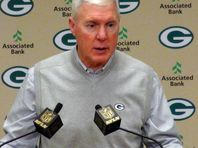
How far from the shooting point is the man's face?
4.74ft

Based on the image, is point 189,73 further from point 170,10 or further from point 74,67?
point 74,67

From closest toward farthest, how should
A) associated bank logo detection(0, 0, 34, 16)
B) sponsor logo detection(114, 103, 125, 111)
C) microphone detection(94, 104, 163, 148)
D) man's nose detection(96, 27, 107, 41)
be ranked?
microphone detection(94, 104, 163, 148) < man's nose detection(96, 27, 107, 41) < sponsor logo detection(114, 103, 125, 111) < associated bank logo detection(0, 0, 34, 16)

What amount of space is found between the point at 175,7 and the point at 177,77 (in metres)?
0.39

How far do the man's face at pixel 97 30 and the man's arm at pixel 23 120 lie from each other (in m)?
0.24

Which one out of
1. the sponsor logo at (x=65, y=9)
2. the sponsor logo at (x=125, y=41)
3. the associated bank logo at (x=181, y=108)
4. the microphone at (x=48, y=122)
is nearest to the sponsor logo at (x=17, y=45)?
the sponsor logo at (x=65, y=9)

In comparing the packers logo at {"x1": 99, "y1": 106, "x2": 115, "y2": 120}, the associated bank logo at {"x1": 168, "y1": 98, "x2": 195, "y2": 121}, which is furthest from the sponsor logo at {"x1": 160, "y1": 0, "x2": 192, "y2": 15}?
the packers logo at {"x1": 99, "y1": 106, "x2": 115, "y2": 120}

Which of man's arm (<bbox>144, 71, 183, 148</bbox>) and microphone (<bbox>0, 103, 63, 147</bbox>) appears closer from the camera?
microphone (<bbox>0, 103, 63, 147</bbox>)

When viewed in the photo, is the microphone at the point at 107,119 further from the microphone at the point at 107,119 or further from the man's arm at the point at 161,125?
the man's arm at the point at 161,125

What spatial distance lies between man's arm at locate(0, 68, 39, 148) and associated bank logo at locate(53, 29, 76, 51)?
1122mm

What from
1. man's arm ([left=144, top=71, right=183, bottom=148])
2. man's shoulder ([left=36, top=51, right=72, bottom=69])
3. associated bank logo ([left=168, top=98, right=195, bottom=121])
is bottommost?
associated bank logo ([left=168, top=98, right=195, bottom=121])

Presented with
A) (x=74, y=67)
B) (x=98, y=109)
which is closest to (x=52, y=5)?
(x=74, y=67)

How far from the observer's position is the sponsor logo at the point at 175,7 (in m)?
2.65

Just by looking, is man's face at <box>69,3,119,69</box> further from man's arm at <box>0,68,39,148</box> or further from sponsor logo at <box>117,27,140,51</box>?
sponsor logo at <box>117,27,140,51</box>

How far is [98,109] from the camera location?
127 centimetres
